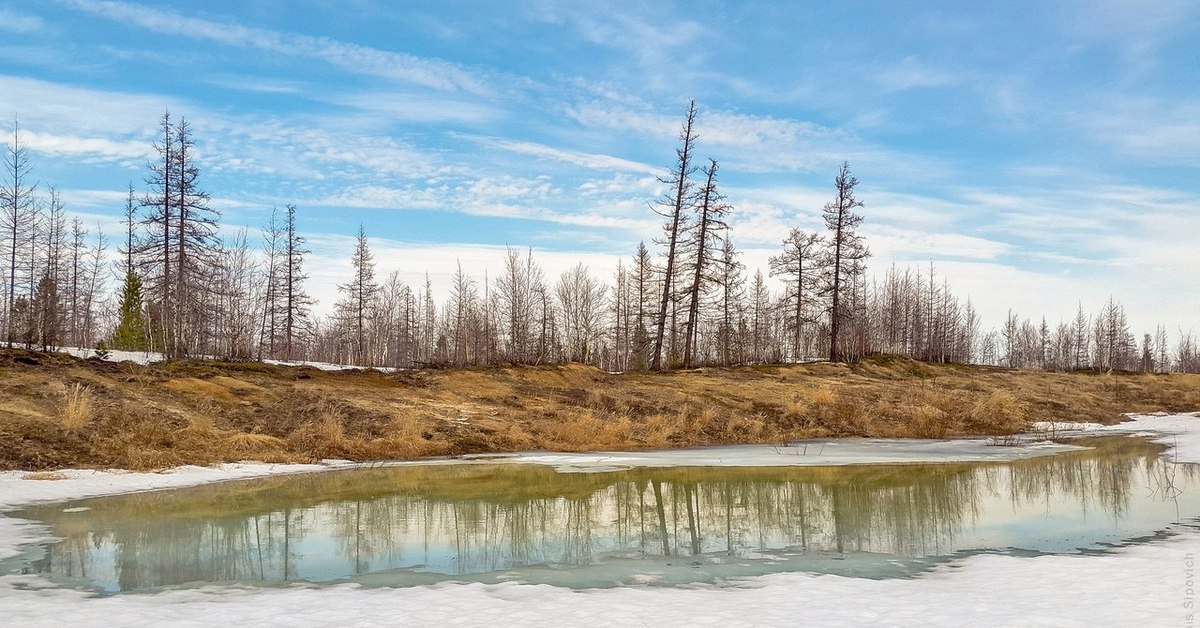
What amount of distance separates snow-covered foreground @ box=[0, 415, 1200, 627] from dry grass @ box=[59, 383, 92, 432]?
1157 cm

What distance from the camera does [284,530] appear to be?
11.0 meters

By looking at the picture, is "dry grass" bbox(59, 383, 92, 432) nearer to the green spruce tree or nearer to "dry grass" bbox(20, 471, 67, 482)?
"dry grass" bbox(20, 471, 67, 482)

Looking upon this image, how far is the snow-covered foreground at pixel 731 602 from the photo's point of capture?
244 inches

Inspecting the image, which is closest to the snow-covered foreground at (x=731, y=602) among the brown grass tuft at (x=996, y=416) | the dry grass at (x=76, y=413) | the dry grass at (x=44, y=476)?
the dry grass at (x=44, y=476)

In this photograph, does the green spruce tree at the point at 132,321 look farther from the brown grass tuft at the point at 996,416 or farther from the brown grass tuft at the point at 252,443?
the brown grass tuft at the point at 996,416

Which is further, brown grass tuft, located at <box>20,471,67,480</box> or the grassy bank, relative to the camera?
the grassy bank

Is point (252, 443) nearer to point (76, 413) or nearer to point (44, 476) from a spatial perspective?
point (76, 413)

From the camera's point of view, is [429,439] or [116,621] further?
[429,439]

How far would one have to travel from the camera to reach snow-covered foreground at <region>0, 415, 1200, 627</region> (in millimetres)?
6207

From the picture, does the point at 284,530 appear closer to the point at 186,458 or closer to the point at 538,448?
the point at 186,458

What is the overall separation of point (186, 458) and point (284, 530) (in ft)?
28.1

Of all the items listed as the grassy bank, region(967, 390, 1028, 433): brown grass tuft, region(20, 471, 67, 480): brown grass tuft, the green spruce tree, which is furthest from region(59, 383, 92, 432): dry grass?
the green spruce tree

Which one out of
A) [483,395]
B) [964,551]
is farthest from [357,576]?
[483,395]

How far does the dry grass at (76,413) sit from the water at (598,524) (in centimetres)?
509
